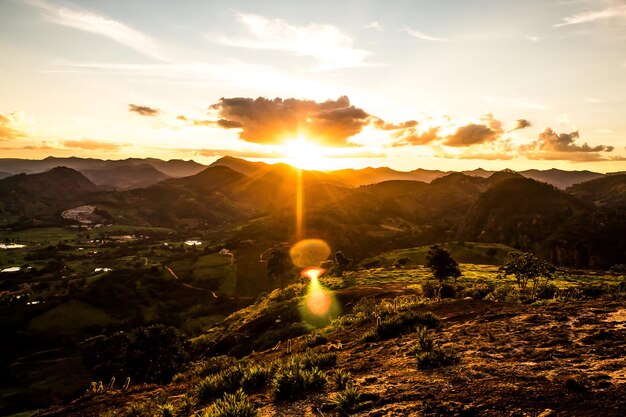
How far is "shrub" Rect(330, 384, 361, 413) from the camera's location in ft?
40.7

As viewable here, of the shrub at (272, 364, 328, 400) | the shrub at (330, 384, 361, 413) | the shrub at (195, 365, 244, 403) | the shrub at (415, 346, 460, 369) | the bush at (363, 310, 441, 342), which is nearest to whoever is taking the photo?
the shrub at (330, 384, 361, 413)

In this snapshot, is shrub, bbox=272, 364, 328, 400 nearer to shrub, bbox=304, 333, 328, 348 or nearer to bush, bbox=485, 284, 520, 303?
shrub, bbox=304, 333, 328, 348

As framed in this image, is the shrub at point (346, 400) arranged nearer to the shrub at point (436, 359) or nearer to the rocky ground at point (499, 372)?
the rocky ground at point (499, 372)

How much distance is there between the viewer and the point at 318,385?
14695mm

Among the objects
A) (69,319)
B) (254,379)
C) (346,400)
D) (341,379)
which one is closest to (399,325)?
(341,379)

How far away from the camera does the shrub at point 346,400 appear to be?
12414mm

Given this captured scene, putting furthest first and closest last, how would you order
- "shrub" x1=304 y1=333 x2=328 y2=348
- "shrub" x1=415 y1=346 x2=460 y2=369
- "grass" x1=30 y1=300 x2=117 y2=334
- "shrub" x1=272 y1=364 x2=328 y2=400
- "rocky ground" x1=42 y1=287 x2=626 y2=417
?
"grass" x1=30 y1=300 x2=117 y2=334, "shrub" x1=304 y1=333 x2=328 y2=348, "shrub" x1=415 y1=346 x2=460 y2=369, "shrub" x1=272 y1=364 x2=328 y2=400, "rocky ground" x1=42 y1=287 x2=626 y2=417

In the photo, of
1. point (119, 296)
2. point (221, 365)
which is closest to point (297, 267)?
point (119, 296)

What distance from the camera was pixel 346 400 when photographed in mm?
12523

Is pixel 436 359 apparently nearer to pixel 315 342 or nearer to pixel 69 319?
pixel 315 342

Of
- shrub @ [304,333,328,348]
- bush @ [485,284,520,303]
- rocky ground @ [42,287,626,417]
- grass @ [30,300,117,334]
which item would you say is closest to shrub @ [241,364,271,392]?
rocky ground @ [42,287,626,417]

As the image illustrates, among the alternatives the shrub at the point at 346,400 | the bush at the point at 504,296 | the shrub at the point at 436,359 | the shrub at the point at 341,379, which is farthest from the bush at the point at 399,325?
the shrub at the point at 346,400

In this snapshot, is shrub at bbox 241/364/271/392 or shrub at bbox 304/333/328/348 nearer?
shrub at bbox 241/364/271/392

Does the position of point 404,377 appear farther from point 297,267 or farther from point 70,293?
point 70,293
